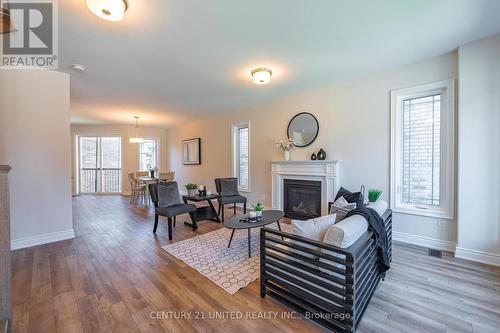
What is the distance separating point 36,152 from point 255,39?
3479mm

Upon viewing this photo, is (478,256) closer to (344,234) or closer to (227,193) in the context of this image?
(344,234)

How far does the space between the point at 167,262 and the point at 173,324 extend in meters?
1.07

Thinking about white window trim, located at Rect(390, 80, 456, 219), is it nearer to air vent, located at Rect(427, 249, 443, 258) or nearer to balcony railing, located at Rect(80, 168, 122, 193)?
air vent, located at Rect(427, 249, 443, 258)

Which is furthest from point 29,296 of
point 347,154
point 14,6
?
point 347,154

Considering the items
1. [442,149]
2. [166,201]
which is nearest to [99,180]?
[166,201]

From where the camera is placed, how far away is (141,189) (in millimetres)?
6375

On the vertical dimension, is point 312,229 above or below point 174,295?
above

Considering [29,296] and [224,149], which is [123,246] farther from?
[224,149]

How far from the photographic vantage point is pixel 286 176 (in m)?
4.61

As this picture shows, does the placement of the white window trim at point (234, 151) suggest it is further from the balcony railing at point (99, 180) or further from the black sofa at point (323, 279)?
the balcony railing at point (99, 180)

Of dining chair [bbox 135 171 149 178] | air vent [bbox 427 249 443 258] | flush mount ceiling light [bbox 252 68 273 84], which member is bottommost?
air vent [bbox 427 249 443 258]

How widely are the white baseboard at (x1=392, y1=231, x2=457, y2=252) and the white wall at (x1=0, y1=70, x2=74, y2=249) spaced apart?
512 centimetres

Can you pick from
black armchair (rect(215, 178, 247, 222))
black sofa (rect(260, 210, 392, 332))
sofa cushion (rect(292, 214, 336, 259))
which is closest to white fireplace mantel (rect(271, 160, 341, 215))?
black armchair (rect(215, 178, 247, 222))

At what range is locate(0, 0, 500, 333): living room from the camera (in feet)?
5.65
